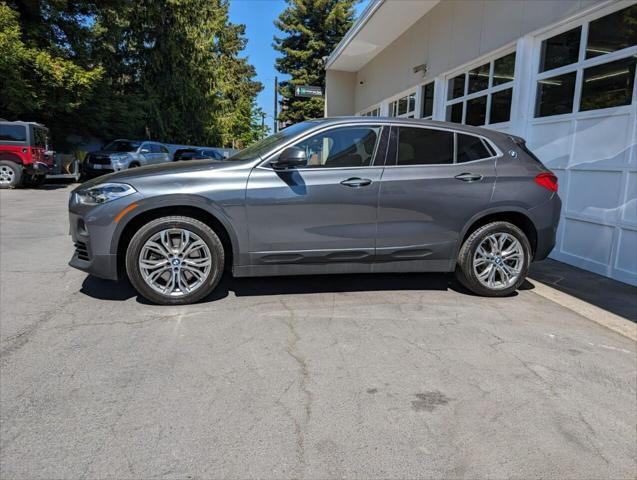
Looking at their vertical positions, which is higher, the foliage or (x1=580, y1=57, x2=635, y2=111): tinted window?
the foliage

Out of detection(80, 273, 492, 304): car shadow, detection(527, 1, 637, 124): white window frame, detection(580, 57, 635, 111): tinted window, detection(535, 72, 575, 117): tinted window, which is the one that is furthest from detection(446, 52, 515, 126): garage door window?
detection(80, 273, 492, 304): car shadow

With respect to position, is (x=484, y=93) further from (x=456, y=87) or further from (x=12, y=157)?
(x=12, y=157)

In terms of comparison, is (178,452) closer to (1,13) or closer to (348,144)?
(348,144)

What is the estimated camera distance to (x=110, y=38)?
20.8 m

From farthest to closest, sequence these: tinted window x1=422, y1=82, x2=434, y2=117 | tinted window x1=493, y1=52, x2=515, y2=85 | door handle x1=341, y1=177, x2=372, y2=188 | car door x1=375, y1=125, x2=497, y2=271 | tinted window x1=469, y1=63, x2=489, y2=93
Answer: tinted window x1=422, y1=82, x2=434, y2=117 < tinted window x1=469, y1=63, x2=489, y2=93 < tinted window x1=493, y1=52, x2=515, y2=85 < car door x1=375, y1=125, x2=497, y2=271 < door handle x1=341, y1=177, x2=372, y2=188

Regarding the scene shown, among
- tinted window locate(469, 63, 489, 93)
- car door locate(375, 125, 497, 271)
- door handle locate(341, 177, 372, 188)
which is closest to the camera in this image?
door handle locate(341, 177, 372, 188)

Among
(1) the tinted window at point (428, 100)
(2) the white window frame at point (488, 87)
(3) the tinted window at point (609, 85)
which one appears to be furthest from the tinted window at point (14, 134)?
(3) the tinted window at point (609, 85)

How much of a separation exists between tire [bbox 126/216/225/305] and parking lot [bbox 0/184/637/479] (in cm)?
17

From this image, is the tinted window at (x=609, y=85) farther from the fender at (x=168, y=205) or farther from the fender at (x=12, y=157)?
the fender at (x=12, y=157)

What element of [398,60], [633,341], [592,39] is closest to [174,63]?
[398,60]

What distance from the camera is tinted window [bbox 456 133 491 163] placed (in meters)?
4.57

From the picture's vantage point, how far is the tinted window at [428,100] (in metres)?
11.1

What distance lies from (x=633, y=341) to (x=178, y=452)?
3.77m

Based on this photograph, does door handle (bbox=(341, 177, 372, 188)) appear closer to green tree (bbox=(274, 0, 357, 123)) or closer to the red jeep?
the red jeep
